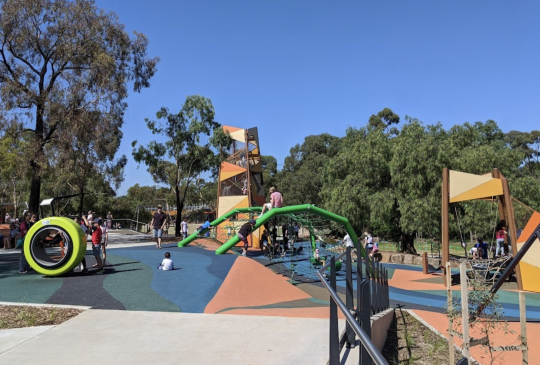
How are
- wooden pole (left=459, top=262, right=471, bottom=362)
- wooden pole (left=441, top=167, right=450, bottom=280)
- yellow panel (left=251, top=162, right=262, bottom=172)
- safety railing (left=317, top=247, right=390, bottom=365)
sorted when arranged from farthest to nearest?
yellow panel (left=251, top=162, right=262, bottom=172), wooden pole (left=441, top=167, right=450, bottom=280), wooden pole (left=459, top=262, right=471, bottom=362), safety railing (left=317, top=247, right=390, bottom=365)

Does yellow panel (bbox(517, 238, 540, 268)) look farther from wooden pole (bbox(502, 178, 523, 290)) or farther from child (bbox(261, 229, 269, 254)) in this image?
child (bbox(261, 229, 269, 254))

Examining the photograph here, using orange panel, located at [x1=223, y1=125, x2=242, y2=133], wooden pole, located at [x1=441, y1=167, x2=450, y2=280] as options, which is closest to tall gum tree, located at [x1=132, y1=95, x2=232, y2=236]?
orange panel, located at [x1=223, y1=125, x2=242, y2=133]

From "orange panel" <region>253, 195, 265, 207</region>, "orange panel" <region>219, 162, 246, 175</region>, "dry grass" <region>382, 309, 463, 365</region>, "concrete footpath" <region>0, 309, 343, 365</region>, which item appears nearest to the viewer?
"concrete footpath" <region>0, 309, 343, 365</region>

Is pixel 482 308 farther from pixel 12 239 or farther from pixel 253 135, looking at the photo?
pixel 253 135

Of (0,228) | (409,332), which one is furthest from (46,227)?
(0,228)

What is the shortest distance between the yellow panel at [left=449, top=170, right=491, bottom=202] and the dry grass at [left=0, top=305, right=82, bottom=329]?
12887 mm

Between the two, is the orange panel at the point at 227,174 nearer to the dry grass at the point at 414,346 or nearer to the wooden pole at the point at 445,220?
the wooden pole at the point at 445,220

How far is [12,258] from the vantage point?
46.9 ft

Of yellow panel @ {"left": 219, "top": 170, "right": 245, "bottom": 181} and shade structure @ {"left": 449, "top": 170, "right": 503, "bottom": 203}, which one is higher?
yellow panel @ {"left": 219, "top": 170, "right": 245, "bottom": 181}

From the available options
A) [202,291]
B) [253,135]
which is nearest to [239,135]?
[253,135]

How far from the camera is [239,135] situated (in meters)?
26.2

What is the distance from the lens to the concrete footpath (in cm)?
471

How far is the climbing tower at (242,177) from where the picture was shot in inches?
936

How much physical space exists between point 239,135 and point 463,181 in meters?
14.9
